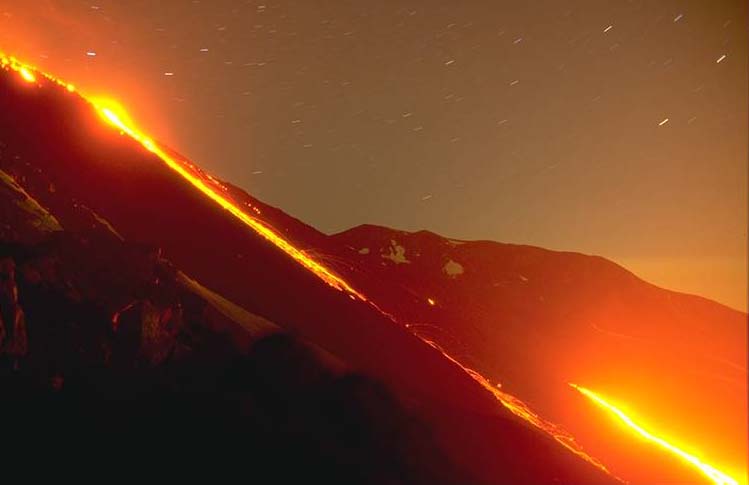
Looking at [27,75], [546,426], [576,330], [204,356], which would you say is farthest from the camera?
[576,330]

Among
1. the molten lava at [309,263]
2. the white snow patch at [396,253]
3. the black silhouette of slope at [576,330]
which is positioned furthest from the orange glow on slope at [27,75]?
the white snow patch at [396,253]

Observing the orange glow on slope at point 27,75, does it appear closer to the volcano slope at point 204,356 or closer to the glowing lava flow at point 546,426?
the volcano slope at point 204,356

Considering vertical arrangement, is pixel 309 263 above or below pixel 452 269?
below

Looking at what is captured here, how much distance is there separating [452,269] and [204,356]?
231 ft

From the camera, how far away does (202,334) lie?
12516 millimetres

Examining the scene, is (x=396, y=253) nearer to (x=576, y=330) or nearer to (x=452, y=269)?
(x=452, y=269)

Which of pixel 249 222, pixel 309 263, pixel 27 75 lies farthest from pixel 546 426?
pixel 27 75

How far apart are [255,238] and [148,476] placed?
11.3 m

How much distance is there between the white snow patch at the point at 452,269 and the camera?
7869 cm

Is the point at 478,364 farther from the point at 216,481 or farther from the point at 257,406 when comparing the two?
the point at 216,481

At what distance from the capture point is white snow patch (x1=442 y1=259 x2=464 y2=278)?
7869cm

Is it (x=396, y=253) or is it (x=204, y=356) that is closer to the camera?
(x=204, y=356)

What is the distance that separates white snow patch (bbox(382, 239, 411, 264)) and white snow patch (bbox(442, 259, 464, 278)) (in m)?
6.04

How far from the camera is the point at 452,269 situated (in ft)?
265
